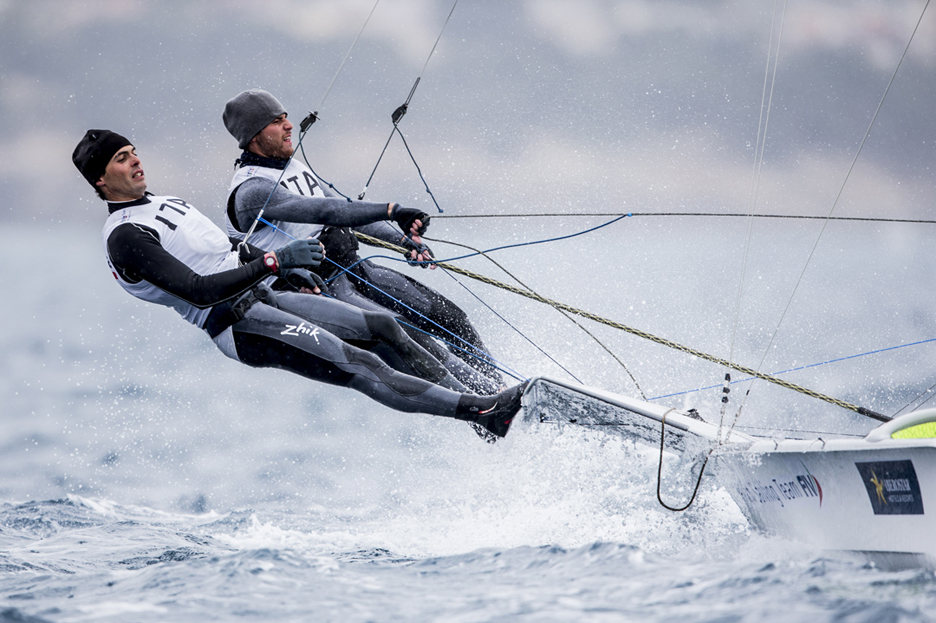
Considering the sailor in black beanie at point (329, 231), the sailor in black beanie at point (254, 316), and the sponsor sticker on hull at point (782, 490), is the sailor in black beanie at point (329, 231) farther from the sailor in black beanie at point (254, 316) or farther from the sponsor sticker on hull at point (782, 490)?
the sponsor sticker on hull at point (782, 490)

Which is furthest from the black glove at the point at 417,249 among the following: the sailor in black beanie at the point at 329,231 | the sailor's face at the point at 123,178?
the sailor's face at the point at 123,178

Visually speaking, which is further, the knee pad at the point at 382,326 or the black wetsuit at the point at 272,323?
the knee pad at the point at 382,326

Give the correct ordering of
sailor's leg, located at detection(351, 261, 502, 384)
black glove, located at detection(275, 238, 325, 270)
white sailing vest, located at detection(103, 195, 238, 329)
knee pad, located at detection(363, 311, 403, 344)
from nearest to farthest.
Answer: black glove, located at detection(275, 238, 325, 270), white sailing vest, located at detection(103, 195, 238, 329), knee pad, located at detection(363, 311, 403, 344), sailor's leg, located at detection(351, 261, 502, 384)

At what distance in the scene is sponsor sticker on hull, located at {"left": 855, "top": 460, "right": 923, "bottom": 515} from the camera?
2463 mm

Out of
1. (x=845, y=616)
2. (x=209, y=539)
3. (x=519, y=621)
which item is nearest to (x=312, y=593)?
(x=519, y=621)

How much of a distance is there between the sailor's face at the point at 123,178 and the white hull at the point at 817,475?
68.9 inches

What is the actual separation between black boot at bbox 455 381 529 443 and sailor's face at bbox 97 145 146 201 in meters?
1.53

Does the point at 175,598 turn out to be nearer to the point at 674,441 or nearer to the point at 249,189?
the point at 249,189

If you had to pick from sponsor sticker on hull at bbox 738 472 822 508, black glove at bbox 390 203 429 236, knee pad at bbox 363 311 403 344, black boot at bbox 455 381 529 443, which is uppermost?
black glove at bbox 390 203 429 236

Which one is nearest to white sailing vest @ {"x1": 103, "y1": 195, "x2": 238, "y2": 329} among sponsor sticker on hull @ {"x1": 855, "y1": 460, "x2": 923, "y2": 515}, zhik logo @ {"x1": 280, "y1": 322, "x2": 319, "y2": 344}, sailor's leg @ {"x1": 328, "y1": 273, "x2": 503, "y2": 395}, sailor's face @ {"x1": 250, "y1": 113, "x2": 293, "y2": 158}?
zhik logo @ {"x1": 280, "y1": 322, "x2": 319, "y2": 344}

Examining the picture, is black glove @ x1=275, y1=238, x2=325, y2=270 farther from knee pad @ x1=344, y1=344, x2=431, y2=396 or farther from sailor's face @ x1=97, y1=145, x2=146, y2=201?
sailor's face @ x1=97, y1=145, x2=146, y2=201

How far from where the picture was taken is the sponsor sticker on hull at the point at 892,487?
8.08ft

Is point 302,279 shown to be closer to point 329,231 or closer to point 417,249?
point 329,231

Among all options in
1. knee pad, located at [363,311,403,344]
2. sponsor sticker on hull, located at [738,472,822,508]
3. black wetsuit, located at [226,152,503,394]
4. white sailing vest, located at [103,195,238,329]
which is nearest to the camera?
sponsor sticker on hull, located at [738,472,822,508]
